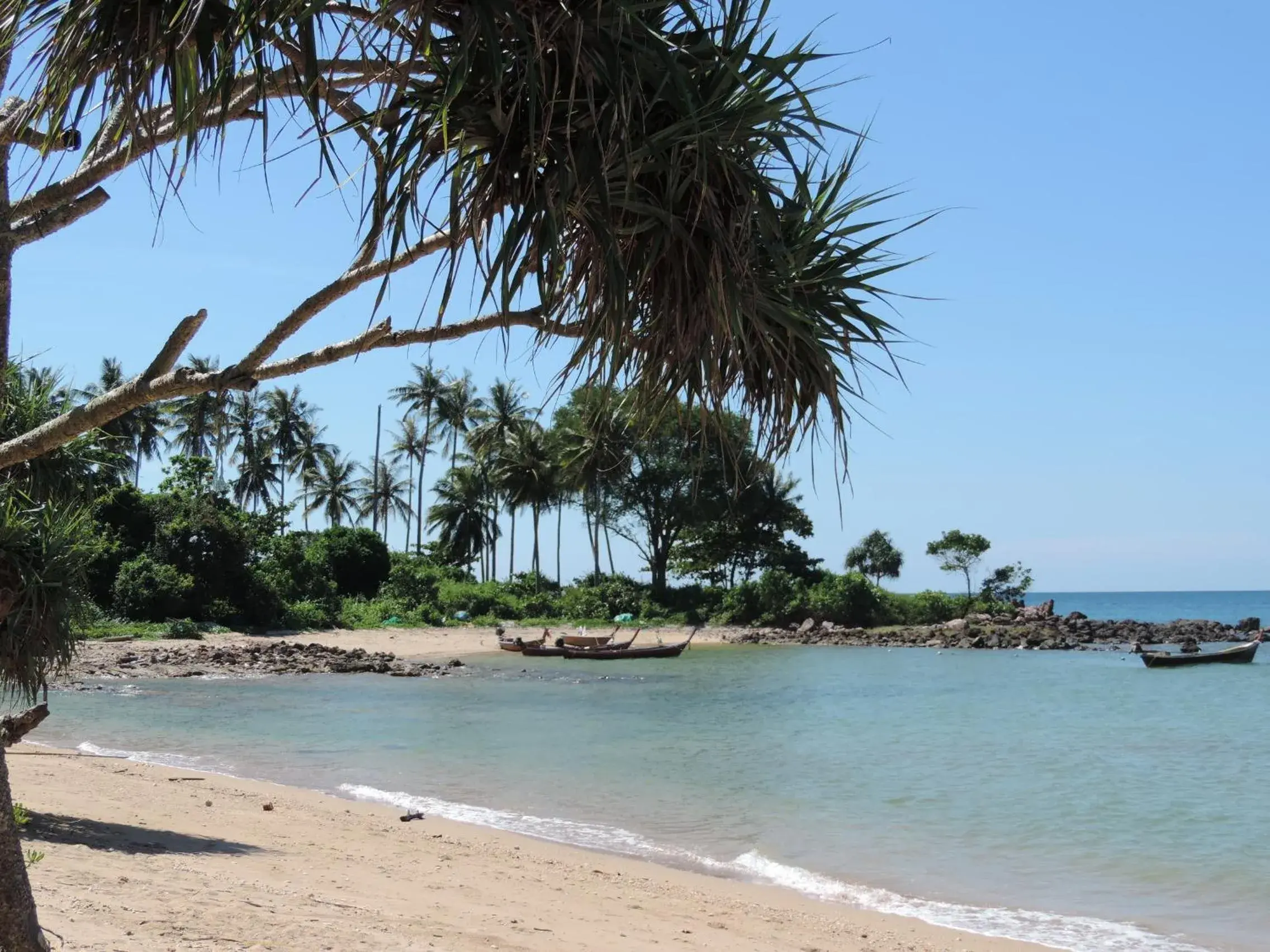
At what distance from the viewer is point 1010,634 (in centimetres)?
4744

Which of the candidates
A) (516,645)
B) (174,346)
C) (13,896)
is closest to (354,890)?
(13,896)

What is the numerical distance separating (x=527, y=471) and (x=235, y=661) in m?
27.3

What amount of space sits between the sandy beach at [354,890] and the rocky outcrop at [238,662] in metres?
16.0

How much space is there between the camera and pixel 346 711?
66.2 feet

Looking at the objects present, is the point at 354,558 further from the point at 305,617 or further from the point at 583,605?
the point at 583,605

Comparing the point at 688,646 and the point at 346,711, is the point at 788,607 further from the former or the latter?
the point at 346,711

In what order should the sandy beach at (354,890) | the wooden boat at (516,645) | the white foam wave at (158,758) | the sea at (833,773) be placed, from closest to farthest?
the sandy beach at (354,890)
the sea at (833,773)
the white foam wave at (158,758)
the wooden boat at (516,645)

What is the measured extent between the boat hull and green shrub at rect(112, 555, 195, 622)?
3084cm

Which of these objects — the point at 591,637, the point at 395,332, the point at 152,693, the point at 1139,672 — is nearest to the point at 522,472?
the point at 591,637

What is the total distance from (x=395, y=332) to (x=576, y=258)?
1.64 feet

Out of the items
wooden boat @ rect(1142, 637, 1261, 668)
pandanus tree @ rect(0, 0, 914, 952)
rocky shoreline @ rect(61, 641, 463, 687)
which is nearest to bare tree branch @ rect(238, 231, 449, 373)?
pandanus tree @ rect(0, 0, 914, 952)

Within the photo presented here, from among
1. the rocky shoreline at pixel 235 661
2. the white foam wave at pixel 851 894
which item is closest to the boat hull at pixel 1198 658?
the rocky shoreline at pixel 235 661

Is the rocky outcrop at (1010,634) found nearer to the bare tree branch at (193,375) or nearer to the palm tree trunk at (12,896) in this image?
the palm tree trunk at (12,896)

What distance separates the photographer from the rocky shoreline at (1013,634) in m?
46.5
